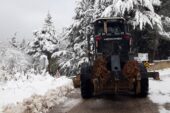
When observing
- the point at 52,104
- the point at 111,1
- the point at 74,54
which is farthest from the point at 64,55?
the point at 52,104

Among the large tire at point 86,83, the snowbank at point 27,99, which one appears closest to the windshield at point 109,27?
the large tire at point 86,83

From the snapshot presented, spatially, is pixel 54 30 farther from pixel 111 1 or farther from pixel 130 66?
pixel 130 66

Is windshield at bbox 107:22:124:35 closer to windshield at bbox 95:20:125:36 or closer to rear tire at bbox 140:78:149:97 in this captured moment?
windshield at bbox 95:20:125:36

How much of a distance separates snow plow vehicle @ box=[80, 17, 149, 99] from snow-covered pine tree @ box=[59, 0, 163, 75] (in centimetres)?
1602

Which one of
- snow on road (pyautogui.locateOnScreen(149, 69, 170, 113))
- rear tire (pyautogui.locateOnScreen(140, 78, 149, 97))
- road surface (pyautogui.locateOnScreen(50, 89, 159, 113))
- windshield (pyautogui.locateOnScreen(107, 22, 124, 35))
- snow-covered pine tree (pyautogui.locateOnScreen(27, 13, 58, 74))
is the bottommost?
road surface (pyautogui.locateOnScreen(50, 89, 159, 113))

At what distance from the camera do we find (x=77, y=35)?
40094 mm

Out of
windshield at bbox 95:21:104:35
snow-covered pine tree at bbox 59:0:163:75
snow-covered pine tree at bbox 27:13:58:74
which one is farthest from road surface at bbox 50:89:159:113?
snow-covered pine tree at bbox 27:13:58:74

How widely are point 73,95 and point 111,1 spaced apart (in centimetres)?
2026

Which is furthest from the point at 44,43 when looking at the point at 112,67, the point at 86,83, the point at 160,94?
the point at 112,67

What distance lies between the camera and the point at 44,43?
5819cm

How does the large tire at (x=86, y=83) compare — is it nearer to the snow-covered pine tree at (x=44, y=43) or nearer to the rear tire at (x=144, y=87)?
the rear tire at (x=144, y=87)

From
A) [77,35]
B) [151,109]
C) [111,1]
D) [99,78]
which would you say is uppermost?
[111,1]

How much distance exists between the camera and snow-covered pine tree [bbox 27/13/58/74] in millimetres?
57719

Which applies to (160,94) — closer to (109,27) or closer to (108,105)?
(108,105)
